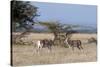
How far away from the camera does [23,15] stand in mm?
2363

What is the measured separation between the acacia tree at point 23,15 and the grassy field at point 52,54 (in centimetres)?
13

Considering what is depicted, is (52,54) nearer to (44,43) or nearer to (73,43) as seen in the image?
(44,43)

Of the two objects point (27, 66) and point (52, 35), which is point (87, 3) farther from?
point (27, 66)

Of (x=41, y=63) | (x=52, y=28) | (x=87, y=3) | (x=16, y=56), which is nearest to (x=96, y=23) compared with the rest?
(x=87, y=3)

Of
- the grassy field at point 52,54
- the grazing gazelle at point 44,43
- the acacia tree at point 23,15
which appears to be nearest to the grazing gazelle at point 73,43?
the grassy field at point 52,54

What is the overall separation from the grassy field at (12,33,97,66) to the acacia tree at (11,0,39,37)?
0.44 feet

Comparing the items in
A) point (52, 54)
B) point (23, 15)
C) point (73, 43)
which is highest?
point (23, 15)

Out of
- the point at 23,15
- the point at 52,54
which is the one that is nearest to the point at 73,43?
the point at 52,54

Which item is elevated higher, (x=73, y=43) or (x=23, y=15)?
(x=23, y=15)

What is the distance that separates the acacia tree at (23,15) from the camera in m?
2.32

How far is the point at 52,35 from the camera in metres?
2.48

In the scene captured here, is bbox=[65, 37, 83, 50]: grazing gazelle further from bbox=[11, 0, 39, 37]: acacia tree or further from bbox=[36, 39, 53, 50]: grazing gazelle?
bbox=[11, 0, 39, 37]: acacia tree

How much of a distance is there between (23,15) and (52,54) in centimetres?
56

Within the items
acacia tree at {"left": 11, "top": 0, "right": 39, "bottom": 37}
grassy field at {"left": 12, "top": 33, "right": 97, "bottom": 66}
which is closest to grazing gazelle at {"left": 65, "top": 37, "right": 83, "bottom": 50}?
grassy field at {"left": 12, "top": 33, "right": 97, "bottom": 66}
